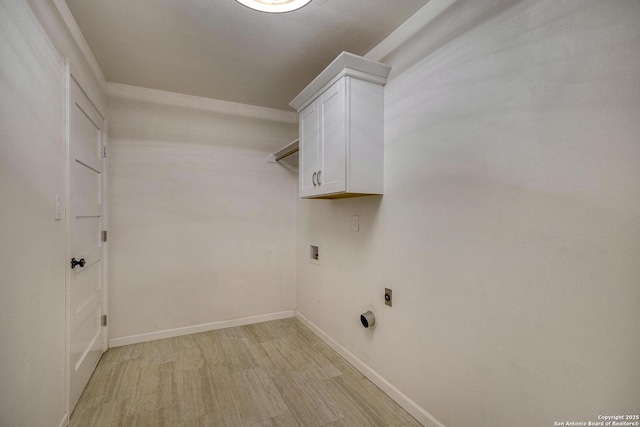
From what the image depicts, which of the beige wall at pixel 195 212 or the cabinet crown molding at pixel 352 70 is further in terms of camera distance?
the beige wall at pixel 195 212

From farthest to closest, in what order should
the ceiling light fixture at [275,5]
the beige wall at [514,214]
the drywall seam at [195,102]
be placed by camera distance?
the drywall seam at [195,102]
the ceiling light fixture at [275,5]
the beige wall at [514,214]

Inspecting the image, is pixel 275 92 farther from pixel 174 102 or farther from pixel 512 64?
pixel 512 64

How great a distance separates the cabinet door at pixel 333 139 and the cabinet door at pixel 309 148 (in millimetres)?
Answer: 83

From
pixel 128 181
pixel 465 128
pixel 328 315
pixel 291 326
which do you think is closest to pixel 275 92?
pixel 128 181

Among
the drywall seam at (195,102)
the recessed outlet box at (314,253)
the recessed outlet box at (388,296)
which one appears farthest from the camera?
the recessed outlet box at (314,253)

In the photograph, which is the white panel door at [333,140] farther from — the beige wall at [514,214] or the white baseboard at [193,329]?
the white baseboard at [193,329]

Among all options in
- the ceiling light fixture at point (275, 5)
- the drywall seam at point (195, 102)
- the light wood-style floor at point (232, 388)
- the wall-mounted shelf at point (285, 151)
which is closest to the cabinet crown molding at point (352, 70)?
the ceiling light fixture at point (275, 5)

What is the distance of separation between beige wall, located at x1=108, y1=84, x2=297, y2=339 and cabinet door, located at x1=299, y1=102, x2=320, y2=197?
3.42 ft

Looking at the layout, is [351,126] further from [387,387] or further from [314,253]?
[387,387]

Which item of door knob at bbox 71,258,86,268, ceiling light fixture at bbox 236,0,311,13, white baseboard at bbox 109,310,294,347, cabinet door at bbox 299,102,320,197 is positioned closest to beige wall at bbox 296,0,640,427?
cabinet door at bbox 299,102,320,197

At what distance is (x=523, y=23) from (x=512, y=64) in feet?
0.51

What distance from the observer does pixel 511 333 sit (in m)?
1.26

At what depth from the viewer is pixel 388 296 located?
1.97 metres

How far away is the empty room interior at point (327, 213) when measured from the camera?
106 centimetres
